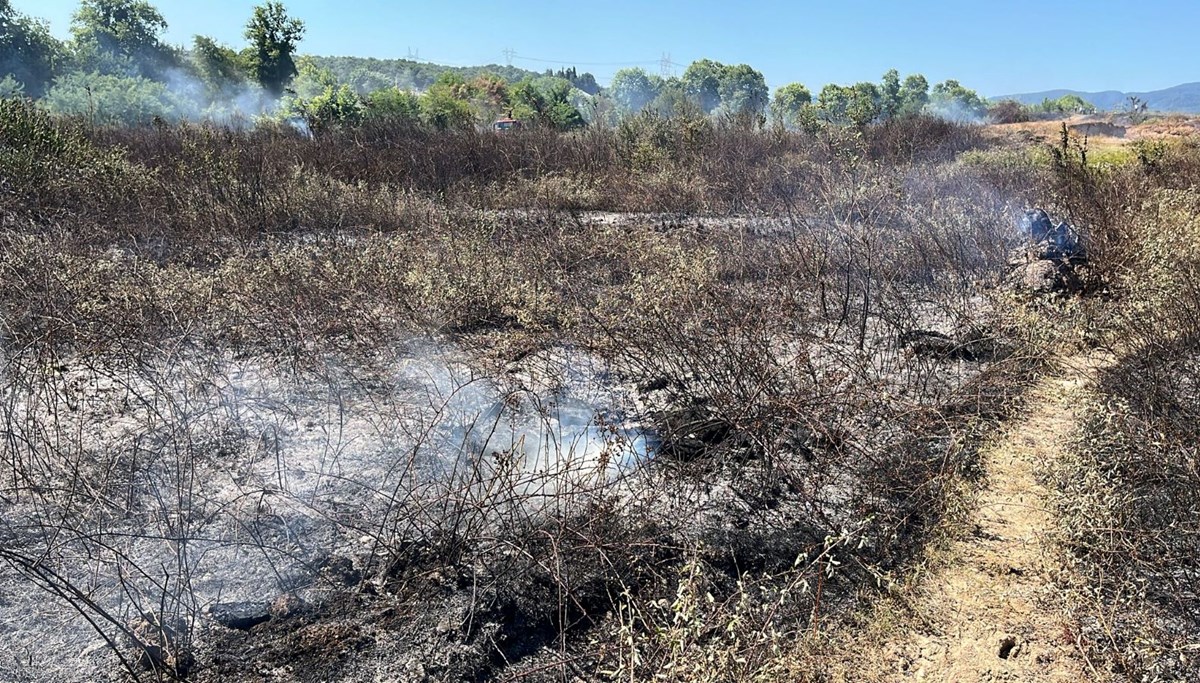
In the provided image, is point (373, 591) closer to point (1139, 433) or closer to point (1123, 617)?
point (1123, 617)

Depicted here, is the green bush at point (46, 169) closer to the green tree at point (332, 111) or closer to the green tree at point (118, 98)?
the green tree at point (332, 111)

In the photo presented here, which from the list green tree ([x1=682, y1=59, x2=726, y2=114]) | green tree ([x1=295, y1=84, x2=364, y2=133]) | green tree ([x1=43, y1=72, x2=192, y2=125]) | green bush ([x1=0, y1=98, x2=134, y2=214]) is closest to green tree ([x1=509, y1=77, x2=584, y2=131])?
green tree ([x1=295, y1=84, x2=364, y2=133])

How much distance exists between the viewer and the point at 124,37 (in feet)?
117

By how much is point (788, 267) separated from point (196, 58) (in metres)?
37.0

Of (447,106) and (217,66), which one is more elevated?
(217,66)

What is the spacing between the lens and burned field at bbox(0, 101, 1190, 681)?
254 centimetres

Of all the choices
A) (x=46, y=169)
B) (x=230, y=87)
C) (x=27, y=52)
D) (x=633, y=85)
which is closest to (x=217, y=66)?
(x=230, y=87)

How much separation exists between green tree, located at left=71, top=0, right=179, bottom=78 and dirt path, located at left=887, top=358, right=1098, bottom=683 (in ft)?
129

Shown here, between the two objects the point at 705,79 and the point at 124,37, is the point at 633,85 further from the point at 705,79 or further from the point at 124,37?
the point at 124,37

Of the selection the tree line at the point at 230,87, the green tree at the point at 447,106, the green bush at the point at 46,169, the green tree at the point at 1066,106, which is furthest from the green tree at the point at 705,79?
the green bush at the point at 46,169

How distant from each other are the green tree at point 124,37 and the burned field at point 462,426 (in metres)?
32.5

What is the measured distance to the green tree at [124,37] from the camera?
33156 millimetres

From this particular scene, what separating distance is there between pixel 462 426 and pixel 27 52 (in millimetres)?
36827

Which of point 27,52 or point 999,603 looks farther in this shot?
point 27,52
